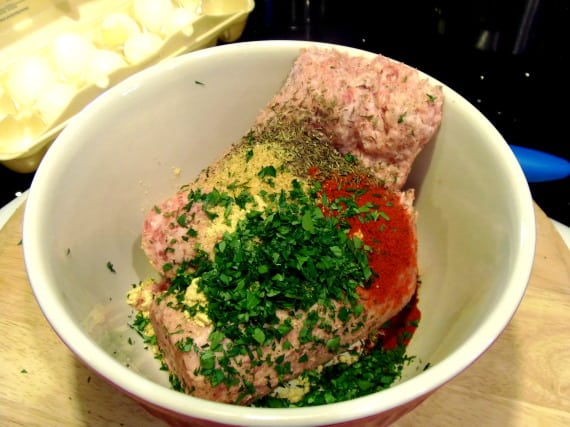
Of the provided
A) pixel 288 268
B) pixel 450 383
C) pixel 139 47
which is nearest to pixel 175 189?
pixel 288 268

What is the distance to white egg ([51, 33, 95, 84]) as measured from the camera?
1.65m

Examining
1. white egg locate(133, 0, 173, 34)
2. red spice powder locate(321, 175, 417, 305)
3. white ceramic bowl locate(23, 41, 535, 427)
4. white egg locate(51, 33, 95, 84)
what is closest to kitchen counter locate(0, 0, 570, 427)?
white ceramic bowl locate(23, 41, 535, 427)

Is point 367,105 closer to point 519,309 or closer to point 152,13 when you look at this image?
point 519,309

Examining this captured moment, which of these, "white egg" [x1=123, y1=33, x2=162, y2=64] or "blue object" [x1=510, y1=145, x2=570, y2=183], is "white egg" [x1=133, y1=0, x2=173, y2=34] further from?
"blue object" [x1=510, y1=145, x2=570, y2=183]

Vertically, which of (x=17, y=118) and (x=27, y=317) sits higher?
(x=17, y=118)

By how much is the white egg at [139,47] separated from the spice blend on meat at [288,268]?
31.3 inches

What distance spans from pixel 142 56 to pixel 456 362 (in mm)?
1412

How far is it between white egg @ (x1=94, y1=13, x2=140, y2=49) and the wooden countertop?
1.02m

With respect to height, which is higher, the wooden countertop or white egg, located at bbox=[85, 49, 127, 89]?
white egg, located at bbox=[85, 49, 127, 89]

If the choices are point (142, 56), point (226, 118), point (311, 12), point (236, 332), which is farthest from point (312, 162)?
point (311, 12)

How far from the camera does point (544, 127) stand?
1.59 m

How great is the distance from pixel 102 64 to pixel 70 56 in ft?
0.36

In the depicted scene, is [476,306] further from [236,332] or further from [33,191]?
[33,191]

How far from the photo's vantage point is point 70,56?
1649 millimetres
